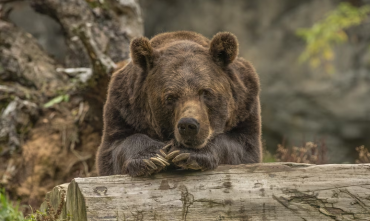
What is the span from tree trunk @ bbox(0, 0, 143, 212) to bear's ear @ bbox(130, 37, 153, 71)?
2782 millimetres

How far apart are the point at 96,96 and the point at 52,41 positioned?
5.46m

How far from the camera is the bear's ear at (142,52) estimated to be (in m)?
4.22

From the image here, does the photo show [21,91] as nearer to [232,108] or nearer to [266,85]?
[232,108]

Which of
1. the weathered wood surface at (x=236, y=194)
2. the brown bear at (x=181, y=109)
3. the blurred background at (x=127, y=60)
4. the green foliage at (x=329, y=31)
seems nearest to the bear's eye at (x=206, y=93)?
the brown bear at (x=181, y=109)

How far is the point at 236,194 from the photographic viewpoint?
3.41m

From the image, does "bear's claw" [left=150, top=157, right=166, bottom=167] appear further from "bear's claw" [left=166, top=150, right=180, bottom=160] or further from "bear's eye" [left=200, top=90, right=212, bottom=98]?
"bear's eye" [left=200, top=90, right=212, bottom=98]

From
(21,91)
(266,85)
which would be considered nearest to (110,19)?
(21,91)

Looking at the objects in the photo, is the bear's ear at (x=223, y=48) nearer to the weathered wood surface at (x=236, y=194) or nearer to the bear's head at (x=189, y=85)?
the bear's head at (x=189, y=85)

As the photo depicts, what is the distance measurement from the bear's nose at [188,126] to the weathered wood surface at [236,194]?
0.33 m

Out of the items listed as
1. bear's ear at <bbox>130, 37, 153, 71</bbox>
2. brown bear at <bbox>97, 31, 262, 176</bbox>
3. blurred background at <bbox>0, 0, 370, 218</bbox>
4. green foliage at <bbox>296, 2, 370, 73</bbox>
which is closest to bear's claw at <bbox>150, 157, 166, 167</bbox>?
brown bear at <bbox>97, 31, 262, 176</bbox>

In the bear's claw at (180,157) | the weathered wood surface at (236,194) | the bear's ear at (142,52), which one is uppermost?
the bear's ear at (142,52)

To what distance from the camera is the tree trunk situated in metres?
7.50

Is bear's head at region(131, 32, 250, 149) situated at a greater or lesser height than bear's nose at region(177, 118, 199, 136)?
greater

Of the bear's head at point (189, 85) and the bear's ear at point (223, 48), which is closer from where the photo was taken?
the bear's head at point (189, 85)
